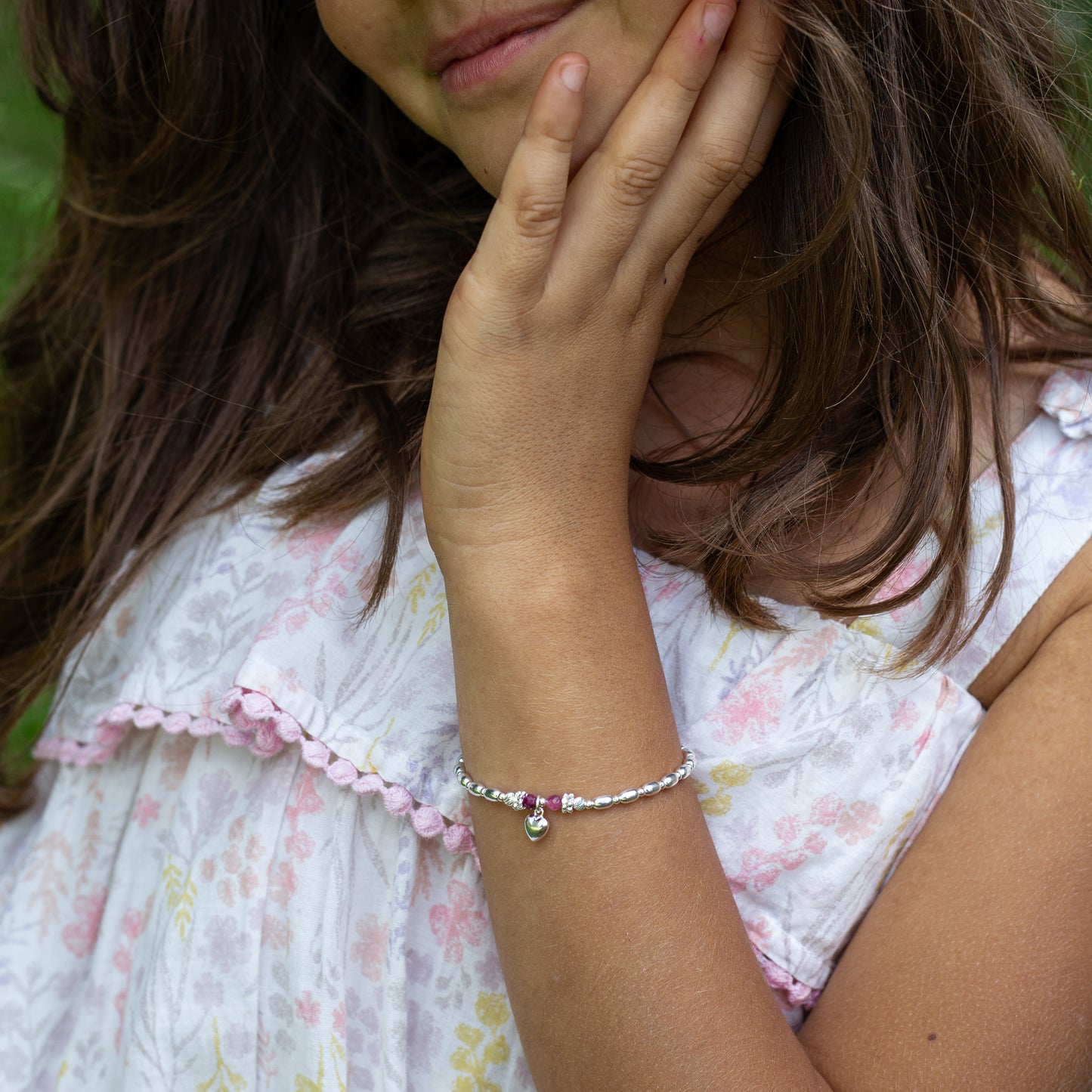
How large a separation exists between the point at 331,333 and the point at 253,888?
0.84 m

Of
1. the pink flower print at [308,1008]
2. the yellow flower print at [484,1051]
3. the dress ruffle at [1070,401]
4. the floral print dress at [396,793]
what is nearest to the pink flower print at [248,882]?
the floral print dress at [396,793]

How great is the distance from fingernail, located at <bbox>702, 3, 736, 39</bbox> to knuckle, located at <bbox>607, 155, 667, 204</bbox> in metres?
0.13

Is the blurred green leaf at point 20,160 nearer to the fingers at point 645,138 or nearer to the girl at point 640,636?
the girl at point 640,636

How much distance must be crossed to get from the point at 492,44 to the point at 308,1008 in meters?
1.11

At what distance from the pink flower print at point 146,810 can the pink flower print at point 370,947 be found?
1.15 ft

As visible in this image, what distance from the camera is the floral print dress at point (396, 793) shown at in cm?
132

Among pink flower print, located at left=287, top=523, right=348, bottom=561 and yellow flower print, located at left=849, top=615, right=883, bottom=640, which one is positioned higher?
yellow flower print, located at left=849, top=615, right=883, bottom=640

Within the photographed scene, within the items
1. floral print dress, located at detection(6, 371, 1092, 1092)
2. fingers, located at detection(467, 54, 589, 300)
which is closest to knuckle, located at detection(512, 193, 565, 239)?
fingers, located at detection(467, 54, 589, 300)

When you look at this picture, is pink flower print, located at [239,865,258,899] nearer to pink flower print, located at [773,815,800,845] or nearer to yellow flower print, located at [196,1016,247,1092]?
yellow flower print, located at [196,1016,247,1092]

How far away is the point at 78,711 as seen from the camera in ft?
5.32

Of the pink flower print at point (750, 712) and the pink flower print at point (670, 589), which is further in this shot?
the pink flower print at point (670, 589)

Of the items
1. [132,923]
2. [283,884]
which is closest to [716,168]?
[283,884]

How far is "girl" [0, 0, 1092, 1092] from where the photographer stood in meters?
1.18

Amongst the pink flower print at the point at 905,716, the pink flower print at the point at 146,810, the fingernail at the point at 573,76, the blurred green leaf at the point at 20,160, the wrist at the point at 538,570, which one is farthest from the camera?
the blurred green leaf at the point at 20,160
